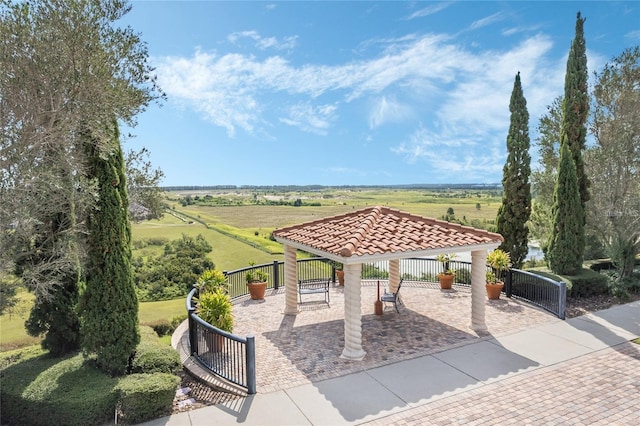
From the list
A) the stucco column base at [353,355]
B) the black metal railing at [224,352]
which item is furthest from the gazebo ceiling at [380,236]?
the black metal railing at [224,352]

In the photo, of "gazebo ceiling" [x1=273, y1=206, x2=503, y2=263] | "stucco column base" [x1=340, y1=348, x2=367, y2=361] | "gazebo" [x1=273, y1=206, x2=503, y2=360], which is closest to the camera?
"stucco column base" [x1=340, y1=348, x2=367, y2=361]

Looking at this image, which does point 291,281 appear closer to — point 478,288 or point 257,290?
point 257,290

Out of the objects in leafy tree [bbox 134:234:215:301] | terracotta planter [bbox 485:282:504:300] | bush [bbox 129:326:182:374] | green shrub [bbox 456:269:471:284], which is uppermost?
bush [bbox 129:326:182:374]

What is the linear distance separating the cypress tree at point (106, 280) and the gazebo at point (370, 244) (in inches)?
175

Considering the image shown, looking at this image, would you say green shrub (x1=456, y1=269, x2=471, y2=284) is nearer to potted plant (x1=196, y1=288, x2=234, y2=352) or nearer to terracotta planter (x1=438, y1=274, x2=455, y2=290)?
terracotta planter (x1=438, y1=274, x2=455, y2=290)

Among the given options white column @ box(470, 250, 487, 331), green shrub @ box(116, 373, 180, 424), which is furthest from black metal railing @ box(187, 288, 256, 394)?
white column @ box(470, 250, 487, 331)

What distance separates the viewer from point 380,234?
969 cm

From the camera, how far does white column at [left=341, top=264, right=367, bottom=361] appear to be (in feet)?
27.6

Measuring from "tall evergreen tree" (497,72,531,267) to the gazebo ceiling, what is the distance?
636 cm

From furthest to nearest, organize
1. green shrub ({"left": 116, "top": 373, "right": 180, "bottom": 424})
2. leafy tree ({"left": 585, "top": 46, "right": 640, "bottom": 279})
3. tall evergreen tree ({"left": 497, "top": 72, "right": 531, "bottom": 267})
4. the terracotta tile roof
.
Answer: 1. tall evergreen tree ({"left": 497, "top": 72, "right": 531, "bottom": 267})
2. leafy tree ({"left": 585, "top": 46, "right": 640, "bottom": 279})
3. the terracotta tile roof
4. green shrub ({"left": 116, "top": 373, "right": 180, "bottom": 424})

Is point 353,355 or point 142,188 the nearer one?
point 353,355

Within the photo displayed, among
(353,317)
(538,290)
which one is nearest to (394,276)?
(538,290)

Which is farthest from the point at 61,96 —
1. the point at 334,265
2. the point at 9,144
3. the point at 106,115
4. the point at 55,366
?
the point at 334,265

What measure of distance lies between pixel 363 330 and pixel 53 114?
8.42m
